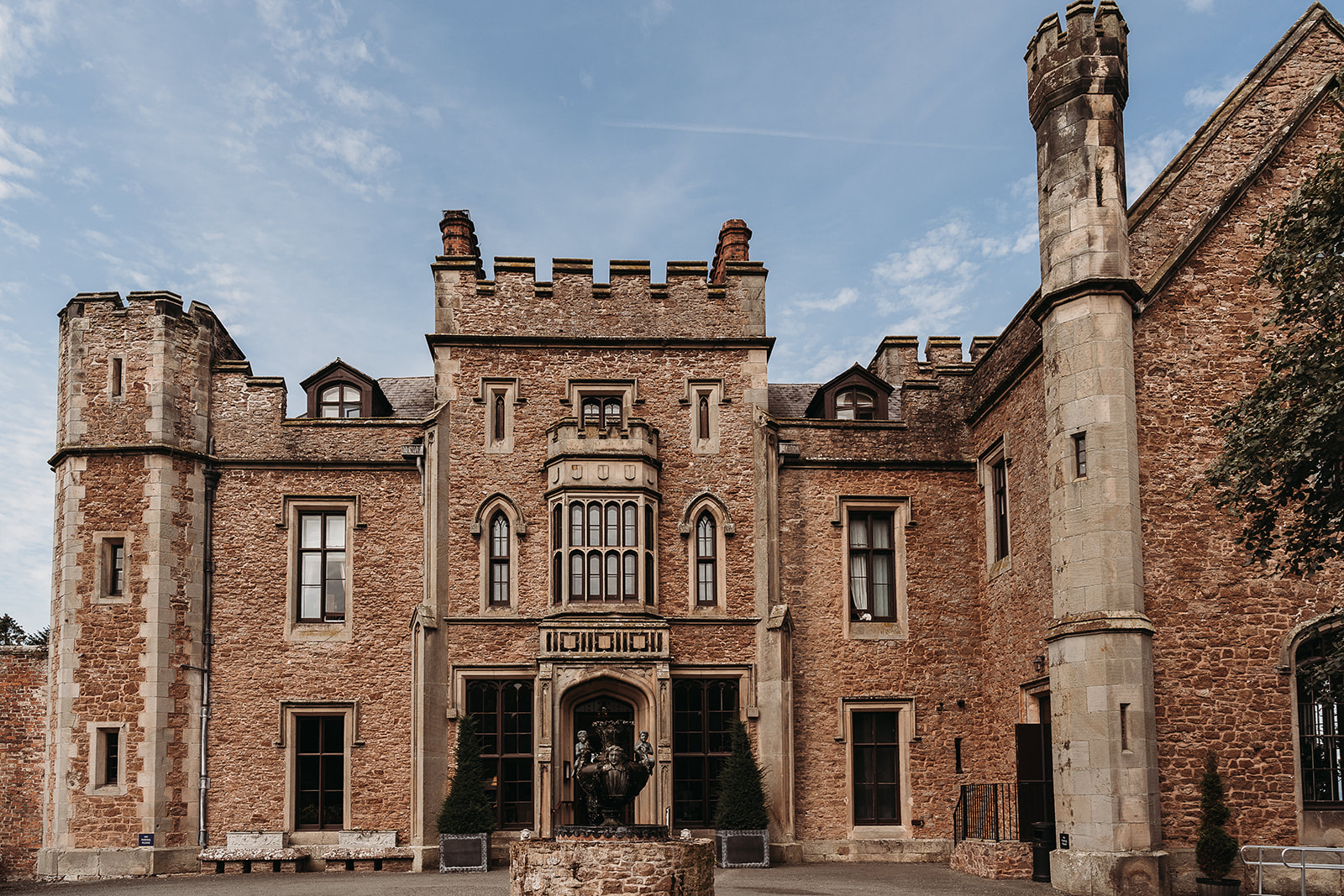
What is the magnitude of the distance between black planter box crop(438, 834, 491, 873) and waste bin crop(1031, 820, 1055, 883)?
315 inches

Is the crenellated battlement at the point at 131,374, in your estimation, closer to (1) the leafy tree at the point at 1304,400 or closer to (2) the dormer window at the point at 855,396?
(2) the dormer window at the point at 855,396

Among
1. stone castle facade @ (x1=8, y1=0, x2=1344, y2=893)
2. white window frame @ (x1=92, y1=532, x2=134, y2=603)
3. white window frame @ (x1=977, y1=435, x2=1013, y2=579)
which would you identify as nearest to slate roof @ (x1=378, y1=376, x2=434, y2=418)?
stone castle facade @ (x1=8, y1=0, x2=1344, y2=893)

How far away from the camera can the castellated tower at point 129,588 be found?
20.0 metres

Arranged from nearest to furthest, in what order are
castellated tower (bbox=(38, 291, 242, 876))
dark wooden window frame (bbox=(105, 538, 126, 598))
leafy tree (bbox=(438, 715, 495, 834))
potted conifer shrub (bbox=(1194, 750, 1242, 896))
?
potted conifer shrub (bbox=(1194, 750, 1242, 896)) → leafy tree (bbox=(438, 715, 495, 834)) → castellated tower (bbox=(38, 291, 242, 876)) → dark wooden window frame (bbox=(105, 538, 126, 598))

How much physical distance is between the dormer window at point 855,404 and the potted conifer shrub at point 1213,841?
31.3 ft

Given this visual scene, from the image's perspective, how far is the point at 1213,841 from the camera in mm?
15398

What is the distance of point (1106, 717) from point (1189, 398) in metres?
4.35

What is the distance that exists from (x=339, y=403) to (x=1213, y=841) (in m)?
15.4

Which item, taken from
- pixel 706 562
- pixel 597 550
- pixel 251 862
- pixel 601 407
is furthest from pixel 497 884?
pixel 601 407

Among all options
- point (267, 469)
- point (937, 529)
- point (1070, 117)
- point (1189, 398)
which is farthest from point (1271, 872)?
point (267, 469)

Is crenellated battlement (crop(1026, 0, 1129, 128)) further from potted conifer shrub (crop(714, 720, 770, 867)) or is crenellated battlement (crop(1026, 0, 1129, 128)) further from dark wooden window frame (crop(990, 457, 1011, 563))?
potted conifer shrub (crop(714, 720, 770, 867))

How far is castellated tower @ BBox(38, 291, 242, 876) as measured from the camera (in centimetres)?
2003

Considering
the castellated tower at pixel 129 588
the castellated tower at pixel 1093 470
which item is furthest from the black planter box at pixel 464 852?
the castellated tower at pixel 1093 470

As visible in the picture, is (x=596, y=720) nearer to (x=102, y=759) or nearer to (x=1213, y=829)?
(x=102, y=759)
